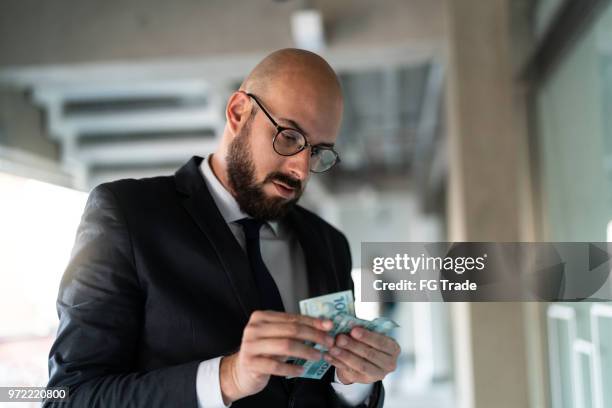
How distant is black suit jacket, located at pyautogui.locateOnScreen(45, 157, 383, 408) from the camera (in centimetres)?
93

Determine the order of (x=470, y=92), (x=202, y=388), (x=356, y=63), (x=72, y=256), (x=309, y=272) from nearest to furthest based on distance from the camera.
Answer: (x=202, y=388) < (x=72, y=256) < (x=309, y=272) < (x=470, y=92) < (x=356, y=63)

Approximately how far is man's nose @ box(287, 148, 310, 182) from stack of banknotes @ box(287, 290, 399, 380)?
0.24 m

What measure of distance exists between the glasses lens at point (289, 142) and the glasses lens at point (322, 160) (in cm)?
3

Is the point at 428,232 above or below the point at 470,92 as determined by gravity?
above

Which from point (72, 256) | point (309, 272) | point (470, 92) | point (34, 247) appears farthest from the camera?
point (470, 92)

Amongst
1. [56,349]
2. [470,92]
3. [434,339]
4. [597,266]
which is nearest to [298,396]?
[56,349]

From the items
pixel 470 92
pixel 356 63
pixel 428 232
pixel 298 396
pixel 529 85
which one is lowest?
pixel 298 396

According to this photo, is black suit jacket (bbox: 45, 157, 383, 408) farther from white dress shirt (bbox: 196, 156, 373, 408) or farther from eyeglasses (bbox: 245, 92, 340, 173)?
eyeglasses (bbox: 245, 92, 340, 173)

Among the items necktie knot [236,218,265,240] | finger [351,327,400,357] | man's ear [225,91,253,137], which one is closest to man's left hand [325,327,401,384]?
finger [351,327,400,357]

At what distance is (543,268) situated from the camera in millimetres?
1051

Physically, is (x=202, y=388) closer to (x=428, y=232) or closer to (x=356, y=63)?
(x=356, y=63)

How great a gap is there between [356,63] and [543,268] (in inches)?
92.7

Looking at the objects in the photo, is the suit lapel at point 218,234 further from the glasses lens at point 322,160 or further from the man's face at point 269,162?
the glasses lens at point 322,160

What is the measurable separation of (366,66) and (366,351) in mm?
2713
